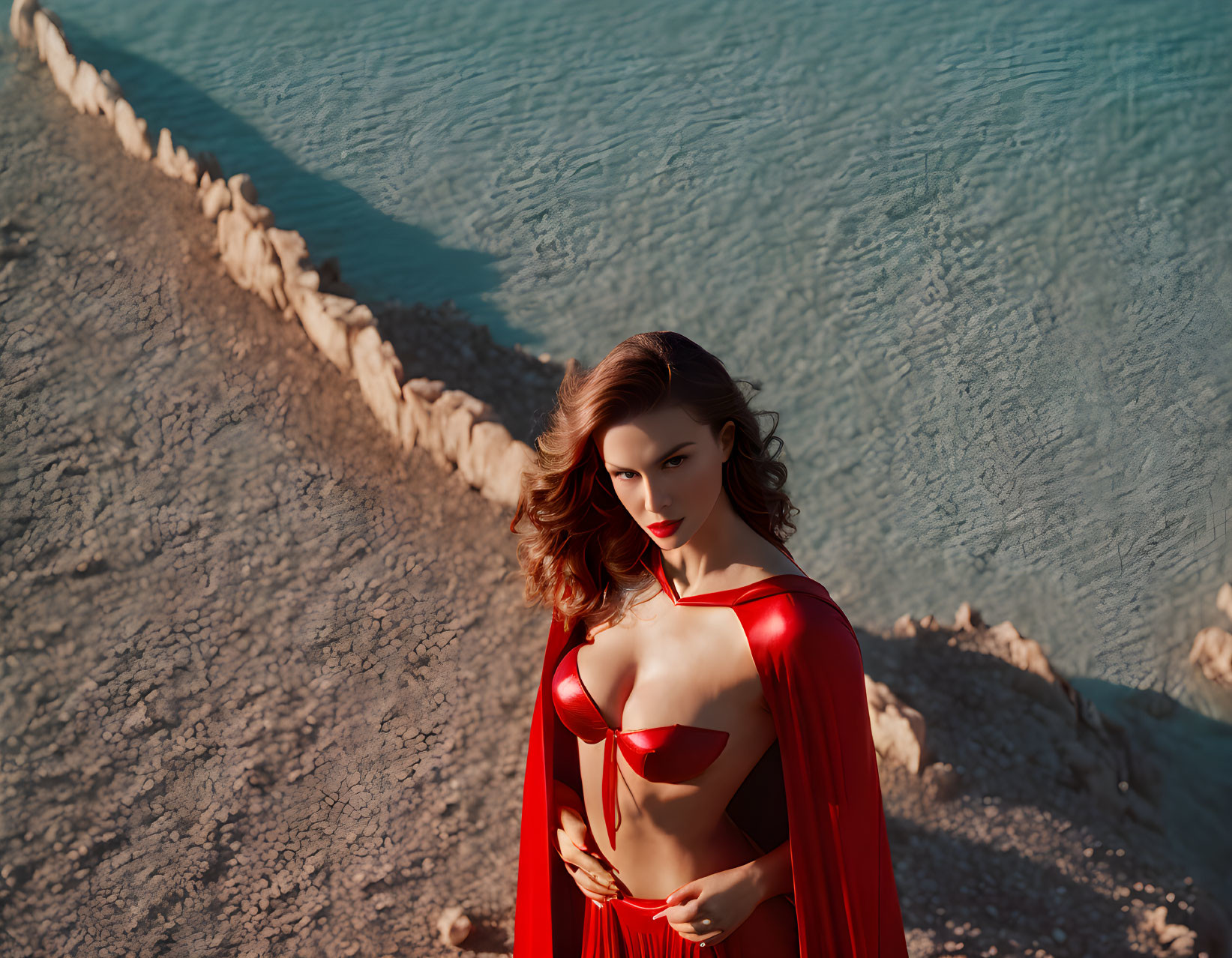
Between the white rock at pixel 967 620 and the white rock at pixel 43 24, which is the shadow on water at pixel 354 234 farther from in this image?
the white rock at pixel 967 620

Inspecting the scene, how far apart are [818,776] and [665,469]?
531 millimetres

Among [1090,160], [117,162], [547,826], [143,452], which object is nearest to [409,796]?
[547,826]

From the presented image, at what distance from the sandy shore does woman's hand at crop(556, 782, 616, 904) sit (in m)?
1.28

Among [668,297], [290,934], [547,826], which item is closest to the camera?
[547,826]

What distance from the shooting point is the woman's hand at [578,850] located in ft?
5.90

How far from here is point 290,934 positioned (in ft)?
10.0

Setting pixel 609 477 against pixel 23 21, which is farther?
pixel 23 21

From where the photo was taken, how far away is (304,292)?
467cm

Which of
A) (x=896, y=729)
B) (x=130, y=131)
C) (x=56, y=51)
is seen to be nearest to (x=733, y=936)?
(x=896, y=729)

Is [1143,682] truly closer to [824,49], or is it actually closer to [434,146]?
[824,49]

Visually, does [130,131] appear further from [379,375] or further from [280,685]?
[280,685]

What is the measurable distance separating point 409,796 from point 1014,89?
420cm

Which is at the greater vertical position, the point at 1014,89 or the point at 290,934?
the point at 1014,89

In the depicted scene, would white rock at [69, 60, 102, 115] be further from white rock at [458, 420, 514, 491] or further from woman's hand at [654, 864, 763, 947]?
woman's hand at [654, 864, 763, 947]
